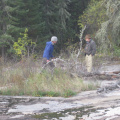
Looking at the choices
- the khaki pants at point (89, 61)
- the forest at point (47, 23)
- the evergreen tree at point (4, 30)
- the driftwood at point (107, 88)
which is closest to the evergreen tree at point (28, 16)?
the forest at point (47, 23)

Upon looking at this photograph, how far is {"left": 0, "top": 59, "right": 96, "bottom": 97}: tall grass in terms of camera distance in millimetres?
8964

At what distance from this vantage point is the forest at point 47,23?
22.2 m

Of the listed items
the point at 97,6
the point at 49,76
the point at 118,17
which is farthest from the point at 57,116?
the point at 97,6

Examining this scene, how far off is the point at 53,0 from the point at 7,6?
1120 centimetres

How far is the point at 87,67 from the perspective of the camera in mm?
11094

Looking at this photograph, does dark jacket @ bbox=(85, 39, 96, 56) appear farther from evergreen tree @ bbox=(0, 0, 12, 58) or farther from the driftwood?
evergreen tree @ bbox=(0, 0, 12, 58)

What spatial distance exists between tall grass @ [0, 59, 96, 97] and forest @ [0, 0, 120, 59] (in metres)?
8.58

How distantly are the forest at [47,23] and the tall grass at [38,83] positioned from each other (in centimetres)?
858

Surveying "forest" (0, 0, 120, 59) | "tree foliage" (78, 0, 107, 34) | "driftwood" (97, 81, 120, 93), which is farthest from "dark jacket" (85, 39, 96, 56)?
"tree foliage" (78, 0, 107, 34)

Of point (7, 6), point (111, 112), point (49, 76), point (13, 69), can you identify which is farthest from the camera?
point (7, 6)

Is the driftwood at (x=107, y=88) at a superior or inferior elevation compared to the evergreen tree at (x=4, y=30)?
inferior

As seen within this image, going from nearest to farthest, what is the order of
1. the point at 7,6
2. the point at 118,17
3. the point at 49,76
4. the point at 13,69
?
the point at 49,76
the point at 13,69
the point at 118,17
the point at 7,6

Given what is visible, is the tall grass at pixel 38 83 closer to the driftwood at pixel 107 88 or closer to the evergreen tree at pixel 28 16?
the driftwood at pixel 107 88

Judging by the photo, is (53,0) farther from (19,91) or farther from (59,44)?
(19,91)
